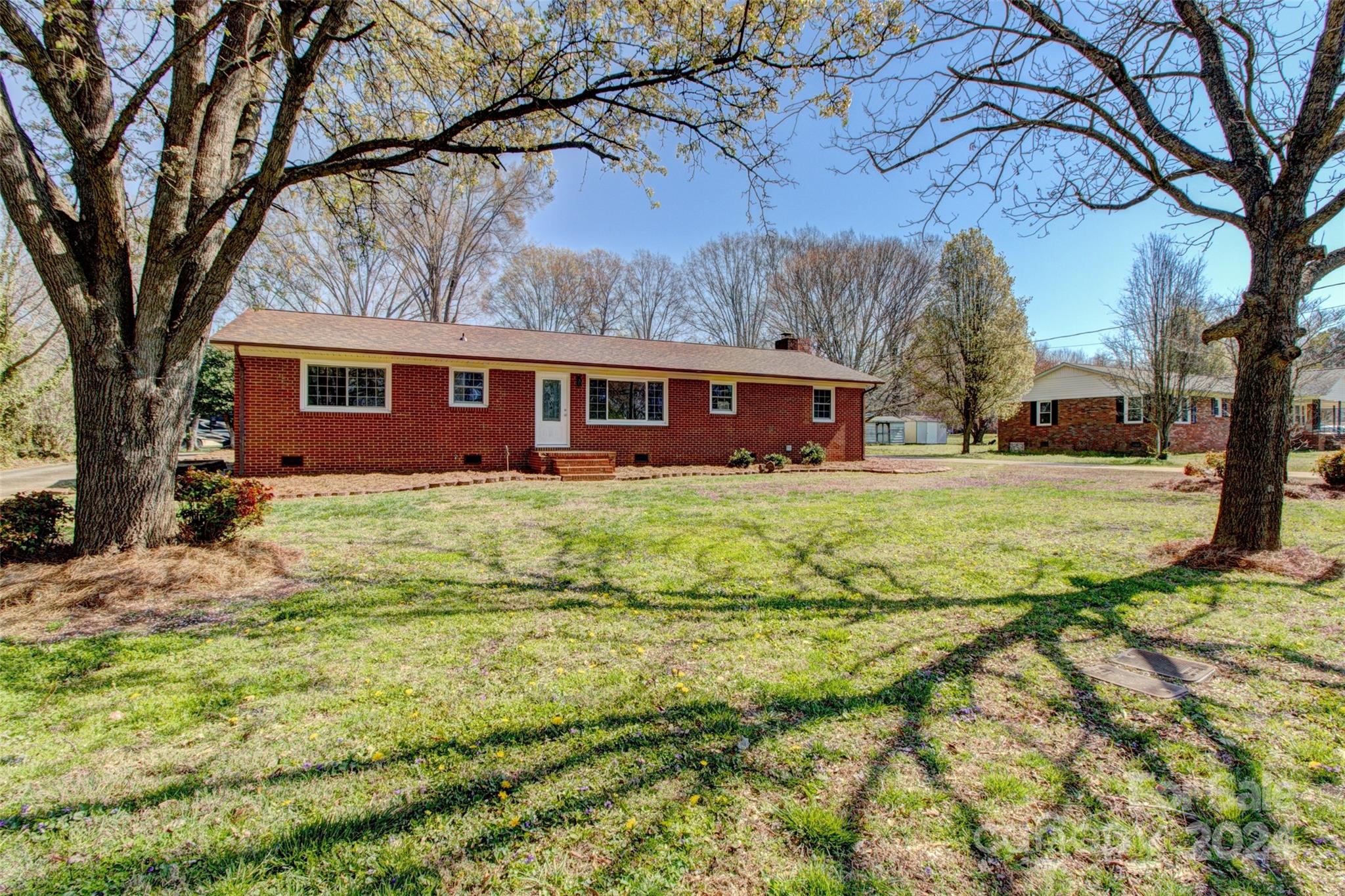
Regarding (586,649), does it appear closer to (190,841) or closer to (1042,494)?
(190,841)

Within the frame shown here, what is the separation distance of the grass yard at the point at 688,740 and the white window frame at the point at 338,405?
8881 millimetres

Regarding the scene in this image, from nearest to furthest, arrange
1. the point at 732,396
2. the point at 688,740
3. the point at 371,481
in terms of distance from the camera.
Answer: the point at 688,740, the point at 371,481, the point at 732,396

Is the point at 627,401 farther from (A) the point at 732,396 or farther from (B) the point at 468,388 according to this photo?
(B) the point at 468,388

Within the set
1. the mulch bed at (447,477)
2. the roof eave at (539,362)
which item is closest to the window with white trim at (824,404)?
the roof eave at (539,362)

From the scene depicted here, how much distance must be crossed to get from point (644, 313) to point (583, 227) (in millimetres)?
14545

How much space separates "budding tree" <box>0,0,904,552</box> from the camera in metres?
4.63

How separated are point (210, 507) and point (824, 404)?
1651 cm

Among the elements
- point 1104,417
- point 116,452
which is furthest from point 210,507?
point 1104,417

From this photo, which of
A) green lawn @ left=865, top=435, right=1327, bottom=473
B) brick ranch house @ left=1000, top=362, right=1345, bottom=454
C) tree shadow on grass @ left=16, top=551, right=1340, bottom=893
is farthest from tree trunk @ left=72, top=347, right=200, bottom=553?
brick ranch house @ left=1000, top=362, right=1345, bottom=454

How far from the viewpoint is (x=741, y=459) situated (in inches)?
650

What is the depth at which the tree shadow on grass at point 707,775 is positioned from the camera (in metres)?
1.83

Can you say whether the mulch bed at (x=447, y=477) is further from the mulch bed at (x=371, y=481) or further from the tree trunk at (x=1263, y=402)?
the tree trunk at (x=1263, y=402)

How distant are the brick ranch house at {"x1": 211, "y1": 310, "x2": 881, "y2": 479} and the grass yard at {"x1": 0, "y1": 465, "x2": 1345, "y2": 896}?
28.9 ft

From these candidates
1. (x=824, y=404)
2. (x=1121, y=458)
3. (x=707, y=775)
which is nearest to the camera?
Result: (x=707, y=775)
